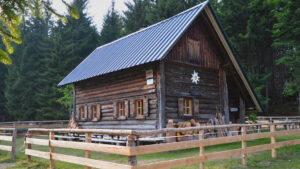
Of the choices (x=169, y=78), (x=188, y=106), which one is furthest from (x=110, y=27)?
Result: (x=169, y=78)

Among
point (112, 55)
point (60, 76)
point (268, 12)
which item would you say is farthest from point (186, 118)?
point (60, 76)

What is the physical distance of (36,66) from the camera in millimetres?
43781

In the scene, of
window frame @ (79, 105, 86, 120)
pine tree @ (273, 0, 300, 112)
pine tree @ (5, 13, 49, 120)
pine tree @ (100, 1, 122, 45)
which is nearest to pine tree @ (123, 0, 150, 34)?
pine tree @ (100, 1, 122, 45)

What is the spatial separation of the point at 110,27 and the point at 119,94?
34.9 m

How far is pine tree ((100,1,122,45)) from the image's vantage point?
155ft

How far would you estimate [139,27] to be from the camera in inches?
1628

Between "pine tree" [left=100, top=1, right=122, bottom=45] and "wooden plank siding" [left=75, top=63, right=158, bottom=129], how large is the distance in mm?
28485

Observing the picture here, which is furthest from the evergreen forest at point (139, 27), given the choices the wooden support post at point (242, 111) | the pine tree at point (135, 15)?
the wooden support post at point (242, 111)

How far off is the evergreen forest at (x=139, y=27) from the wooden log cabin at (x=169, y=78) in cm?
1414

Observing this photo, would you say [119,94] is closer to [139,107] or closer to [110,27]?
[139,107]

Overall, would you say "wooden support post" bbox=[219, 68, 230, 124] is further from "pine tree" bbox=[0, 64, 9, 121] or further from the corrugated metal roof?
"pine tree" bbox=[0, 64, 9, 121]

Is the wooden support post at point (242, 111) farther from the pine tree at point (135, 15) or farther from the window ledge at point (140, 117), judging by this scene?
the pine tree at point (135, 15)

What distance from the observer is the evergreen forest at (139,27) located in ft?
102

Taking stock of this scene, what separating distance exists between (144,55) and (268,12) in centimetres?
2623
